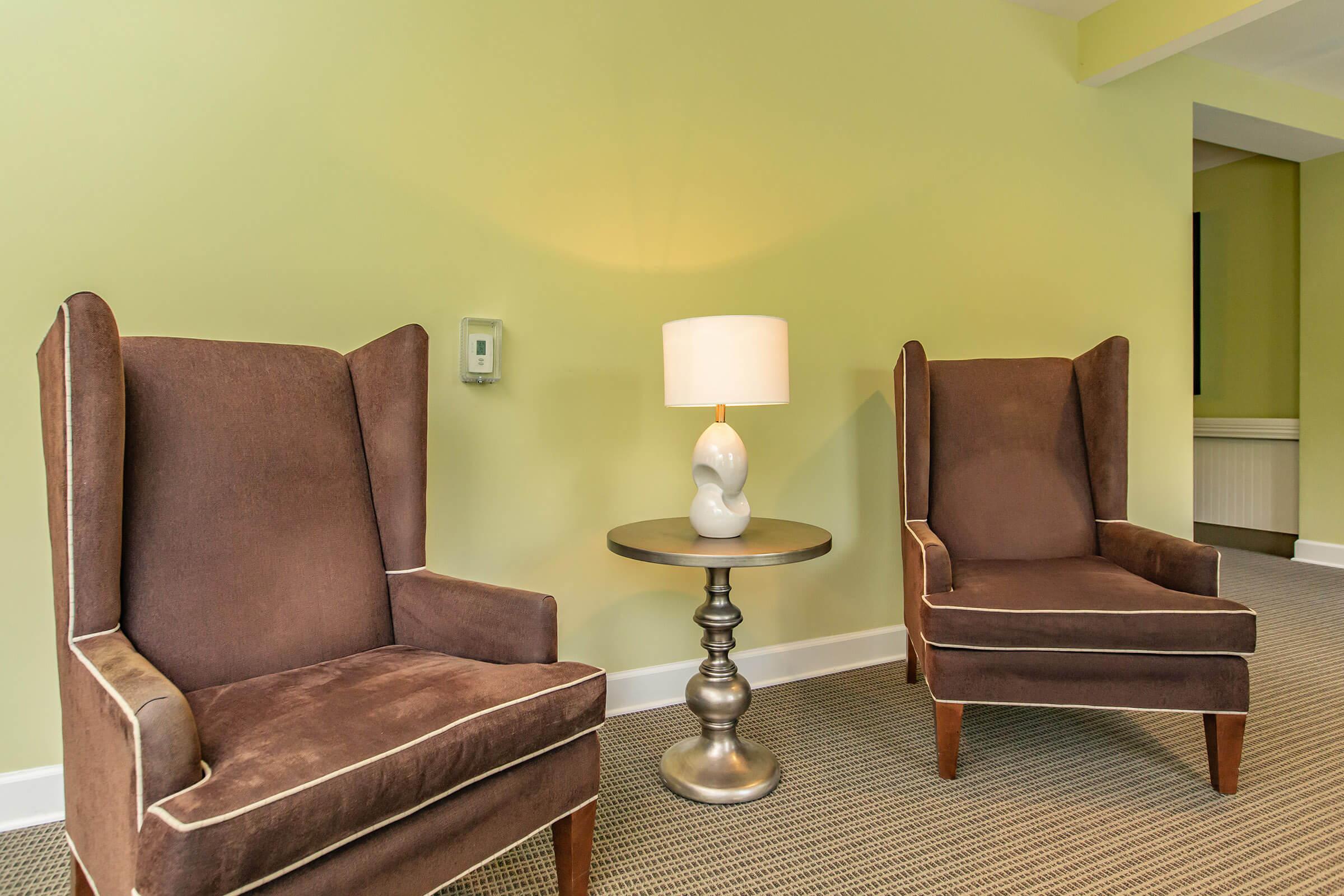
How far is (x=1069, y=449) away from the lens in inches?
96.4

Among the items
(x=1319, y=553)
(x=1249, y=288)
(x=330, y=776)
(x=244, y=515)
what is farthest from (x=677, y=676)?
(x=1249, y=288)

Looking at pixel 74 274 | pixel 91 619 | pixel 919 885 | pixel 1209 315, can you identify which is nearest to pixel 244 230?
pixel 74 274

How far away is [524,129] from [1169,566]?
2.15 m

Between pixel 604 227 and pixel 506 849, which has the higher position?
pixel 604 227

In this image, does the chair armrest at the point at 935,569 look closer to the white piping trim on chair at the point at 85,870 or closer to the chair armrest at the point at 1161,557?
the chair armrest at the point at 1161,557

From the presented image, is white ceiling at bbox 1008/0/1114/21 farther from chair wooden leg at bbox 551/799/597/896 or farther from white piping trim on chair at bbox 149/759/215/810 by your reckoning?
white piping trim on chair at bbox 149/759/215/810

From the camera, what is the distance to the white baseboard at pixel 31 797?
1.64 m

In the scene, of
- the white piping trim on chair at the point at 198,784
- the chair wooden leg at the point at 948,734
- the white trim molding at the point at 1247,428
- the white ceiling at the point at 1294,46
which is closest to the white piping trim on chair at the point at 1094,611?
the chair wooden leg at the point at 948,734

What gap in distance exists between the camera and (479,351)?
6.80ft

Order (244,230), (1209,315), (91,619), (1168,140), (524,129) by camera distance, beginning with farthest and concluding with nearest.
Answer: (1209,315), (1168,140), (524,129), (244,230), (91,619)

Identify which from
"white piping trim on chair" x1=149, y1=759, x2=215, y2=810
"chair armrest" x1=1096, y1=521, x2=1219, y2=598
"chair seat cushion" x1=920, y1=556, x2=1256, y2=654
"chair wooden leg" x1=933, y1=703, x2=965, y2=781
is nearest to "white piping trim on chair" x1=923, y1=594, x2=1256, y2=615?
"chair seat cushion" x1=920, y1=556, x2=1256, y2=654

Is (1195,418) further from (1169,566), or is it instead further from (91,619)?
(91,619)

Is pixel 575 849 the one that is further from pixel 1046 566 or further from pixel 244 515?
pixel 1046 566

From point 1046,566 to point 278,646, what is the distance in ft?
6.52
